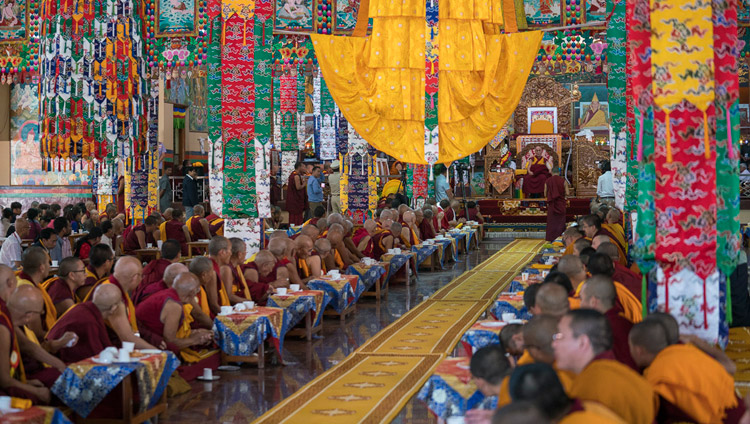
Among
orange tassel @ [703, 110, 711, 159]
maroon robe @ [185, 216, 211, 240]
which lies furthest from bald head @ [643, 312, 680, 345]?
maroon robe @ [185, 216, 211, 240]

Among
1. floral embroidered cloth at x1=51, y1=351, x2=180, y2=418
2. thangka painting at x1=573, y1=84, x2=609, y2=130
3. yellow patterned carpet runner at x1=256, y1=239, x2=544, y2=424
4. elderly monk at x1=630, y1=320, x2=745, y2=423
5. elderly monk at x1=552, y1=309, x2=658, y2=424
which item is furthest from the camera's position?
thangka painting at x1=573, y1=84, x2=609, y2=130

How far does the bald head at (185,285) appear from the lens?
712 centimetres

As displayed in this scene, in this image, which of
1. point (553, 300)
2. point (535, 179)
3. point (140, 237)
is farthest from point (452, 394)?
point (535, 179)

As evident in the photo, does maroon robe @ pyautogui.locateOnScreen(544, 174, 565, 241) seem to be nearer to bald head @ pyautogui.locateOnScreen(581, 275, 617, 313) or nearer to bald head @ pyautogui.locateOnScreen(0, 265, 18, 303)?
bald head @ pyautogui.locateOnScreen(581, 275, 617, 313)

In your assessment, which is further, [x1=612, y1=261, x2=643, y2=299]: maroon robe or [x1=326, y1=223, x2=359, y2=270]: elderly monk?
[x1=326, y1=223, x2=359, y2=270]: elderly monk

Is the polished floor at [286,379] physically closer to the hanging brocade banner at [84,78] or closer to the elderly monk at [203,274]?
the elderly monk at [203,274]

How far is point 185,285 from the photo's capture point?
7117 millimetres

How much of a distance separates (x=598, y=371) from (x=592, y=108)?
24.9 meters

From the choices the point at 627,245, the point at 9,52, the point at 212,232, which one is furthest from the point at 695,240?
the point at 9,52

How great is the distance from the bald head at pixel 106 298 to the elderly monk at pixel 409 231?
801cm

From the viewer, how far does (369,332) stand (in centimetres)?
920

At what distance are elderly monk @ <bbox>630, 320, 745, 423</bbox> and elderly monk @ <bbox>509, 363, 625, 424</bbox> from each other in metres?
1.09

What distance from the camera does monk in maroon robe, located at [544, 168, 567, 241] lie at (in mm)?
16656

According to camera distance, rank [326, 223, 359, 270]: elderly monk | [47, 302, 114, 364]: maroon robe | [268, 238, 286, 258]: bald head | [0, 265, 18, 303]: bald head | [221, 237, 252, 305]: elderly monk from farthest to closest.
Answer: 1. [326, 223, 359, 270]: elderly monk
2. [268, 238, 286, 258]: bald head
3. [221, 237, 252, 305]: elderly monk
4. [47, 302, 114, 364]: maroon robe
5. [0, 265, 18, 303]: bald head
